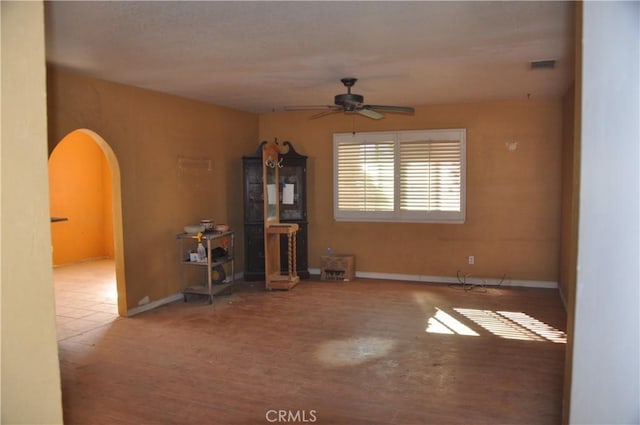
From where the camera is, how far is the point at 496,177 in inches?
258

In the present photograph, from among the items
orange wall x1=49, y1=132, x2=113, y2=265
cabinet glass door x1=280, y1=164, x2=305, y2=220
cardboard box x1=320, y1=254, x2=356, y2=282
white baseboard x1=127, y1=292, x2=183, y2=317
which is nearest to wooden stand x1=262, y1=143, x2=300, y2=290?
cabinet glass door x1=280, y1=164, x2=305, y2=220

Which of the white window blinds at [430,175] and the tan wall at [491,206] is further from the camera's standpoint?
the white window blinds at [430,175]

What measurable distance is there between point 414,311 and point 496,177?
245cm

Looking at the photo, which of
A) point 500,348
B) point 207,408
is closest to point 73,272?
point 207,408

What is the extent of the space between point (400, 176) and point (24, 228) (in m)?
5.76

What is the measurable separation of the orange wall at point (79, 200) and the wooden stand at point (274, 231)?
4.13 m

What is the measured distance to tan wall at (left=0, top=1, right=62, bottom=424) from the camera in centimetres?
160

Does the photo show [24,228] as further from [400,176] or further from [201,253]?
[400,176]

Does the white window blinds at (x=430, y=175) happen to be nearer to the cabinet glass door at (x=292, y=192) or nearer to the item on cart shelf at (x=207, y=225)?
the cabinet glass door at (x=292, y=192)

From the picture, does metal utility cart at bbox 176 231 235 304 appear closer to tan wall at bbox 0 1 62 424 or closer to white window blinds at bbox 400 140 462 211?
white window blinds at bbox 400 140 462 211

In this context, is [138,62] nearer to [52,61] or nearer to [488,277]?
[52,61]

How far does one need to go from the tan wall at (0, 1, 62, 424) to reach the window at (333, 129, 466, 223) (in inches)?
224

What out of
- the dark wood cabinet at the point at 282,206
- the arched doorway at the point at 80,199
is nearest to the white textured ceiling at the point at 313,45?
the dark wood cabinet at the point at 282,206

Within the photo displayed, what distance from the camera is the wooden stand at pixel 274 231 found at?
21.2ft
